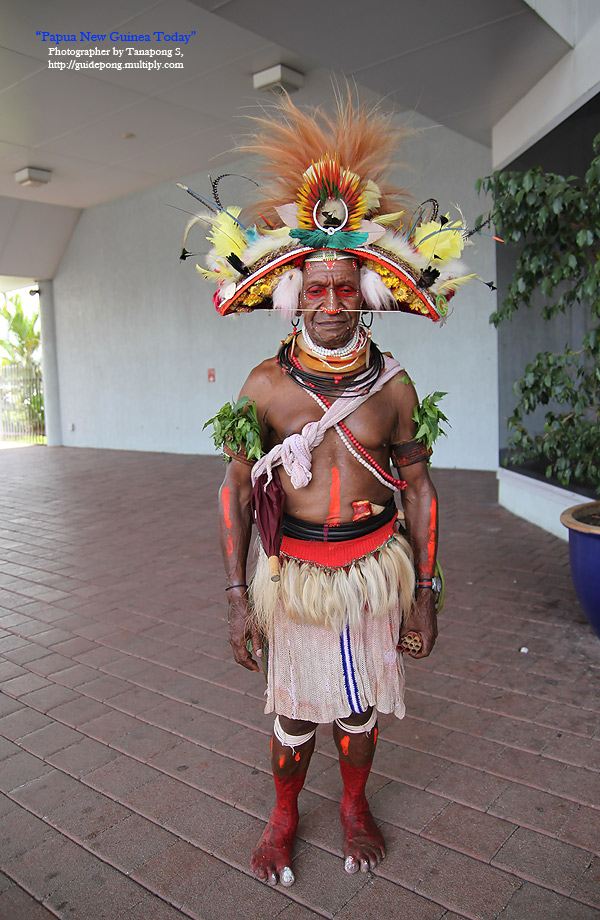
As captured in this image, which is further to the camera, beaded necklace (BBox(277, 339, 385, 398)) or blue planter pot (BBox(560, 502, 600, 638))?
blue planter pot (BBox(560, 502, 600, 638))

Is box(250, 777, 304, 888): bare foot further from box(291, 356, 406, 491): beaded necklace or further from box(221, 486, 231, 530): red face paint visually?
box(291, 356, 406, 491): beaded necklace

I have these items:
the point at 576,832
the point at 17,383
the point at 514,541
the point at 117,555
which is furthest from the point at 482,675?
the point at 17,383

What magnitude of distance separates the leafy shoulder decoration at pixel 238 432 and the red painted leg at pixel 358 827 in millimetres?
1110

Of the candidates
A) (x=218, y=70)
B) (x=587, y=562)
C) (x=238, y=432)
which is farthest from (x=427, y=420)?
(x=218, y=70)

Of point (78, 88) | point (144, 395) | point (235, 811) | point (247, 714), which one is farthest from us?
point (144, 395)

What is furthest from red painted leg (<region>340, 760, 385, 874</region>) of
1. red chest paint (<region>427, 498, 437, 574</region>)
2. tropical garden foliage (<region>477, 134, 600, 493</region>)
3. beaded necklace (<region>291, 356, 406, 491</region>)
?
tropical garden foliage (<region>477, 134, 600, 493</region>)

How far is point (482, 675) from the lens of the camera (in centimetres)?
341

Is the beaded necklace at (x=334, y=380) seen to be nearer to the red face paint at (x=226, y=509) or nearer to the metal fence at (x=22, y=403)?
the red face paint at (x=226, y=509)

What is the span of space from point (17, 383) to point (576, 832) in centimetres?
1691

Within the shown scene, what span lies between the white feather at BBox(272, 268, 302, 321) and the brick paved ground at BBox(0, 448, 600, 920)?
5.82ft

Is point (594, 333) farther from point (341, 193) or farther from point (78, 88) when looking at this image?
point (78, 88)

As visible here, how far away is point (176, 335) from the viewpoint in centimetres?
1220

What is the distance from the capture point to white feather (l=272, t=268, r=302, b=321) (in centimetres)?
207

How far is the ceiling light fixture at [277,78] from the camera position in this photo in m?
7.16
